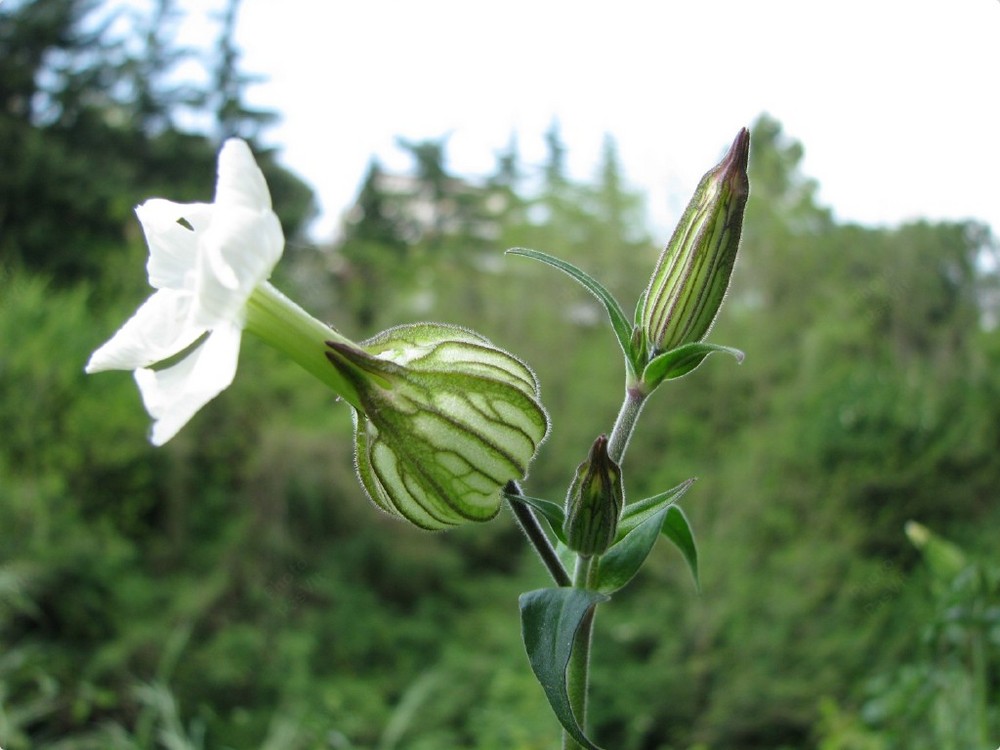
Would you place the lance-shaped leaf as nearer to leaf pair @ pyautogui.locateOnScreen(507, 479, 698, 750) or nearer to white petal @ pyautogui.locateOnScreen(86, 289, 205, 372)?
leaf pair @ pyautogui.locateOnScreen(507, 479, 698, 750)

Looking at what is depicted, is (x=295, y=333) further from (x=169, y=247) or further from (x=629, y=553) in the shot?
(x=629, y=553)

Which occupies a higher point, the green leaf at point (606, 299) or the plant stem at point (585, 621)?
the green leaf at point (606, 299)

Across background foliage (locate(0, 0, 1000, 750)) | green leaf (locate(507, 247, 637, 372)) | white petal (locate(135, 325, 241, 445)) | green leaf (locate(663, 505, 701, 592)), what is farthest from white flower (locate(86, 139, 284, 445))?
background foliage (locate(0, 0, 1000, 750))

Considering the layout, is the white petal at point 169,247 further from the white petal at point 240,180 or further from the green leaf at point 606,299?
the green leaf at point 606,299

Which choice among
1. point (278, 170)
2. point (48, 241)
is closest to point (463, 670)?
point (278, 170)

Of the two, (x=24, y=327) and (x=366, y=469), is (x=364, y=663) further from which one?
(x=366, y=469)

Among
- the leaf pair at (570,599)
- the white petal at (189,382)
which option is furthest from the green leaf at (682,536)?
the white petal at (189,382)
